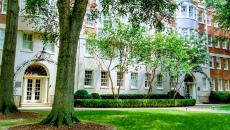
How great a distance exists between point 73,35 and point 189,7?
32671 millimetres

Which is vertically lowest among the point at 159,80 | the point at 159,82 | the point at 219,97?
the point at 219,97

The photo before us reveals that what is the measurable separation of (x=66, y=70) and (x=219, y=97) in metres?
34.8

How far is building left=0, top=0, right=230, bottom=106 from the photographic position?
1161 inches

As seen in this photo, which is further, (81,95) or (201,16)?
(201,16)

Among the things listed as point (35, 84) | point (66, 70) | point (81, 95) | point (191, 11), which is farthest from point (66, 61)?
point (191, 11)

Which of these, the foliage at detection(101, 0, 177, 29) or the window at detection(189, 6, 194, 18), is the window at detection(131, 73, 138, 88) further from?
the foliage at detection(101, 0, 177, 29)

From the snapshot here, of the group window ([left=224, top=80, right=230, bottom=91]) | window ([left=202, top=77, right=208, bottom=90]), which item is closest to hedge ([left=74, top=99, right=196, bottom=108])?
window ([left=202, top=77, right=208, bottom=90])

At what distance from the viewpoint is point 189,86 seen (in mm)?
42562

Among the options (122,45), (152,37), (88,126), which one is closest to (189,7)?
(152,37)

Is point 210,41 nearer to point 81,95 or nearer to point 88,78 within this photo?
point 88,78

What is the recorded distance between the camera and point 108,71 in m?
32.2

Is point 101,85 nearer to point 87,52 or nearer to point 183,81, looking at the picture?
point 87,52

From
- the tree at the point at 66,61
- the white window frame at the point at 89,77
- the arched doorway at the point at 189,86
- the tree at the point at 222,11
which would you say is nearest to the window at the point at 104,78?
the white window frame at the point at 89,77

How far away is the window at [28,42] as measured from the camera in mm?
30016
